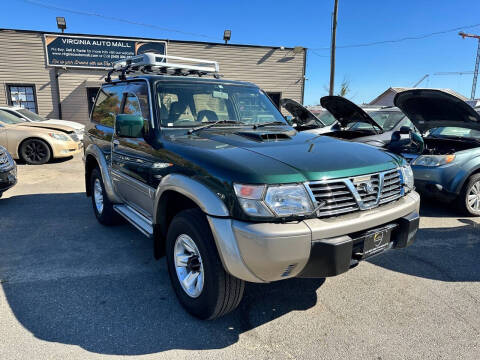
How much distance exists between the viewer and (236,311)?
2730 millimetres

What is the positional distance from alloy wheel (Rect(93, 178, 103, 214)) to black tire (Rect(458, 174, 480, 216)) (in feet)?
17.4

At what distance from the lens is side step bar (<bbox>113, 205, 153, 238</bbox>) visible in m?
3.16

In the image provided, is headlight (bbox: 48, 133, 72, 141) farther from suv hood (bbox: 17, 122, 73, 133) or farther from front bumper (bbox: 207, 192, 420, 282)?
front bumper (bbox: 207, 192, 420, 282)

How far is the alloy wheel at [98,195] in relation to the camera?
15.6ft

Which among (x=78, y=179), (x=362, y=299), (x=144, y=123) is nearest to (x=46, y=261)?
(x=144, y=123)

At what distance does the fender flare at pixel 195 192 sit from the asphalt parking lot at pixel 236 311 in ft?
3.15

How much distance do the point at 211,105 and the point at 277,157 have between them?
4.87 ft

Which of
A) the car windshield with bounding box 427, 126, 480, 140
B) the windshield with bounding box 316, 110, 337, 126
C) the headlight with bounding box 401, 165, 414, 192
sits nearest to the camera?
the headlight with bounding box 401, 165, 414, 192

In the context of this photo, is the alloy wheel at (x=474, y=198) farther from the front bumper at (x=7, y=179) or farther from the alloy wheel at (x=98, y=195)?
the front bumper at (x=7, y=179)

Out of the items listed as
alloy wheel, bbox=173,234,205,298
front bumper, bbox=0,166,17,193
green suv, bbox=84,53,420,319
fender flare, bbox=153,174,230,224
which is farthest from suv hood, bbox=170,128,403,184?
front bumper, bbox=0,166,17,193

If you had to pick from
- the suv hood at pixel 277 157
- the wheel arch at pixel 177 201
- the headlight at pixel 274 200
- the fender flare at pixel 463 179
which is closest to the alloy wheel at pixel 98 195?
the wheel arch at pixel 177 201

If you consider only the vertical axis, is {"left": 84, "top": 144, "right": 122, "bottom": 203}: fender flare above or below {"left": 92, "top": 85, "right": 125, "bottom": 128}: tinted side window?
below

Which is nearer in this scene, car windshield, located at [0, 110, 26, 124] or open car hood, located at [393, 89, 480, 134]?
open car hood, located at [393, 89, 480, 134]

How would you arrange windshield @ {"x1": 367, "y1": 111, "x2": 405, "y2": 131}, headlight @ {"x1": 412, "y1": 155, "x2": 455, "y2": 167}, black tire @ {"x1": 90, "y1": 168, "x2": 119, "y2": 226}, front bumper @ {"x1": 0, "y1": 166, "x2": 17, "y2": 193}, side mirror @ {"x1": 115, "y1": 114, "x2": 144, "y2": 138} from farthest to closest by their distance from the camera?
1. windshield @ {"x1": 367, "y1": 111, "x2": 405, "y2": 131}
2. front bumper @ {"x1": 0, "y1": 166, "x2": 17, "y2": 193}
3. headlight @ {"x1": 412, "y1": 155, "x2": 455, "y2": 167}
4. black tire @ {"x1": 90, "y1": 168, "x2": 119, "y2": 226}
5. side mirror @ {"x1": 115, "y1": 114, "x2": 144, "y2": 138}
